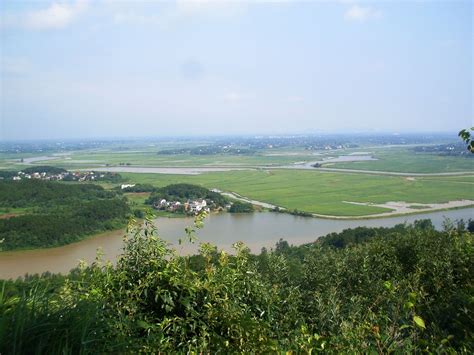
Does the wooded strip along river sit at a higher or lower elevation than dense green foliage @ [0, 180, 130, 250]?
lower

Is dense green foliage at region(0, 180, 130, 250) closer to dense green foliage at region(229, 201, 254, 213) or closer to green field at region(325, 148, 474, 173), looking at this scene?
dense green foliage at region(229, 201, 254, 213)

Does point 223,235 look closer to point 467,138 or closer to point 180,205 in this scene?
point 180,205

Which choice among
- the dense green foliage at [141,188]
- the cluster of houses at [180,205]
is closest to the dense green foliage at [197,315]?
the cluster of houses at [180,205]

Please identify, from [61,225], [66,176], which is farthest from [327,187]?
[66,176]

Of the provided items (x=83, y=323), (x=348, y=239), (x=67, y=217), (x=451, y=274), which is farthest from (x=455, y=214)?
(x=83, y=323)

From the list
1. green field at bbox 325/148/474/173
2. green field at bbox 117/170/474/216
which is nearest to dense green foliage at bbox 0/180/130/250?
green field at bbox 117/170/474/216

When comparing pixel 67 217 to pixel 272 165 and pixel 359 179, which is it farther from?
pixel 272 165
